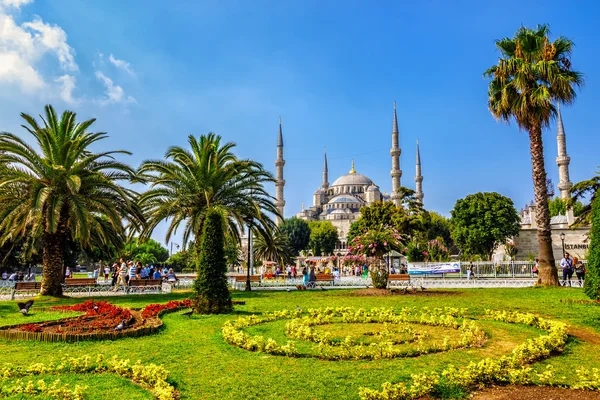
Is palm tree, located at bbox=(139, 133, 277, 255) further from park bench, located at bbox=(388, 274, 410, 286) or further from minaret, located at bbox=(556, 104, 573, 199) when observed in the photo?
minaret, located at bbox=(556, 104, 573, 199)

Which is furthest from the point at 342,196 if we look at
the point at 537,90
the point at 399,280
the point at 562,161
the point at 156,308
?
the point at 156,308

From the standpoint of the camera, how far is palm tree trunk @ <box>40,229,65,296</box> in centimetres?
1527

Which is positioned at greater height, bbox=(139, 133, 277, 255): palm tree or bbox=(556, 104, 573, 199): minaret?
bbox=(556, 104, 573, 199): minaret

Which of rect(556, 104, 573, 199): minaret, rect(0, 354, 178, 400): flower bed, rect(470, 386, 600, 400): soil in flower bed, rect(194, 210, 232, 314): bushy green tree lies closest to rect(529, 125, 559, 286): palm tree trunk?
rect(194, 210, 232, 314): bushy green tree

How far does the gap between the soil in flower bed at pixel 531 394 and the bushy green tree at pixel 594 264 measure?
5.92m

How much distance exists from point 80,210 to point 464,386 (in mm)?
12689

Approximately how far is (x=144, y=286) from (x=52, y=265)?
378 centimetres

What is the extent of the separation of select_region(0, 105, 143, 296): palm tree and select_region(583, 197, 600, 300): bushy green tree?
1277cm

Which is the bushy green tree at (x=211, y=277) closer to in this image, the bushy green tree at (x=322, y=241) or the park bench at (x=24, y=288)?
the park bench at (x=24, y=288)

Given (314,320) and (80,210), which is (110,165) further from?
(314,320)

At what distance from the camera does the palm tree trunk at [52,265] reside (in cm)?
1527

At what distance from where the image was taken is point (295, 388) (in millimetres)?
4980

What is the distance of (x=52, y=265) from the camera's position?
15.4 m

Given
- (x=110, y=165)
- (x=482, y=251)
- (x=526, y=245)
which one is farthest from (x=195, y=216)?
(x=482, y=251)
